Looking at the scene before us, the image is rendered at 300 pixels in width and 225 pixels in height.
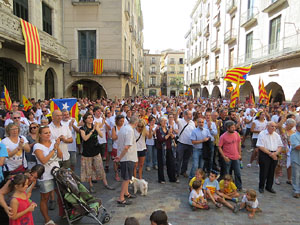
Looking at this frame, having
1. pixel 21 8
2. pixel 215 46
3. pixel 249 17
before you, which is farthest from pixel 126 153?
pixel 215 46

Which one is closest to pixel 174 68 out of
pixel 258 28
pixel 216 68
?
pixel 216 68

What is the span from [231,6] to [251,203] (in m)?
22.5

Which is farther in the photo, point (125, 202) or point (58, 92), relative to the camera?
point (58, 92)

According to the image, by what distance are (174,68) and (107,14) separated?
5034 centimetres

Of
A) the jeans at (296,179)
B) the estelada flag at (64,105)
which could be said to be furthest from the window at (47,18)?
the jeans at (296,179)

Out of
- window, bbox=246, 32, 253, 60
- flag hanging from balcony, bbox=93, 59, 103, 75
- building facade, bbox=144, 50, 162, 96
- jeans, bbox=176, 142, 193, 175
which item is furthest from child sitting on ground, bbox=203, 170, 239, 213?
building facade, bbox=144, 50, 162, 96

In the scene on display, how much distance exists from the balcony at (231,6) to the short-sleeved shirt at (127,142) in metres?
21.5

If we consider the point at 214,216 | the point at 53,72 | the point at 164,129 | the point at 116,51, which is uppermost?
the point at 116,51

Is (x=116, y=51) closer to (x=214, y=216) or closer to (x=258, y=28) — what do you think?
(x=258, y=28)

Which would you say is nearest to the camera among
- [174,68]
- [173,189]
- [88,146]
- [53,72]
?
[88,146]

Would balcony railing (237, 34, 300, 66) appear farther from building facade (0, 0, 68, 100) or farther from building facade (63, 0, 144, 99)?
building facade (0, 0, 68, 100)

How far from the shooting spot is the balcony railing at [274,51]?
12.5m

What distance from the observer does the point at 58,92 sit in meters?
16.2

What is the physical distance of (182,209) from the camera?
164 inches
